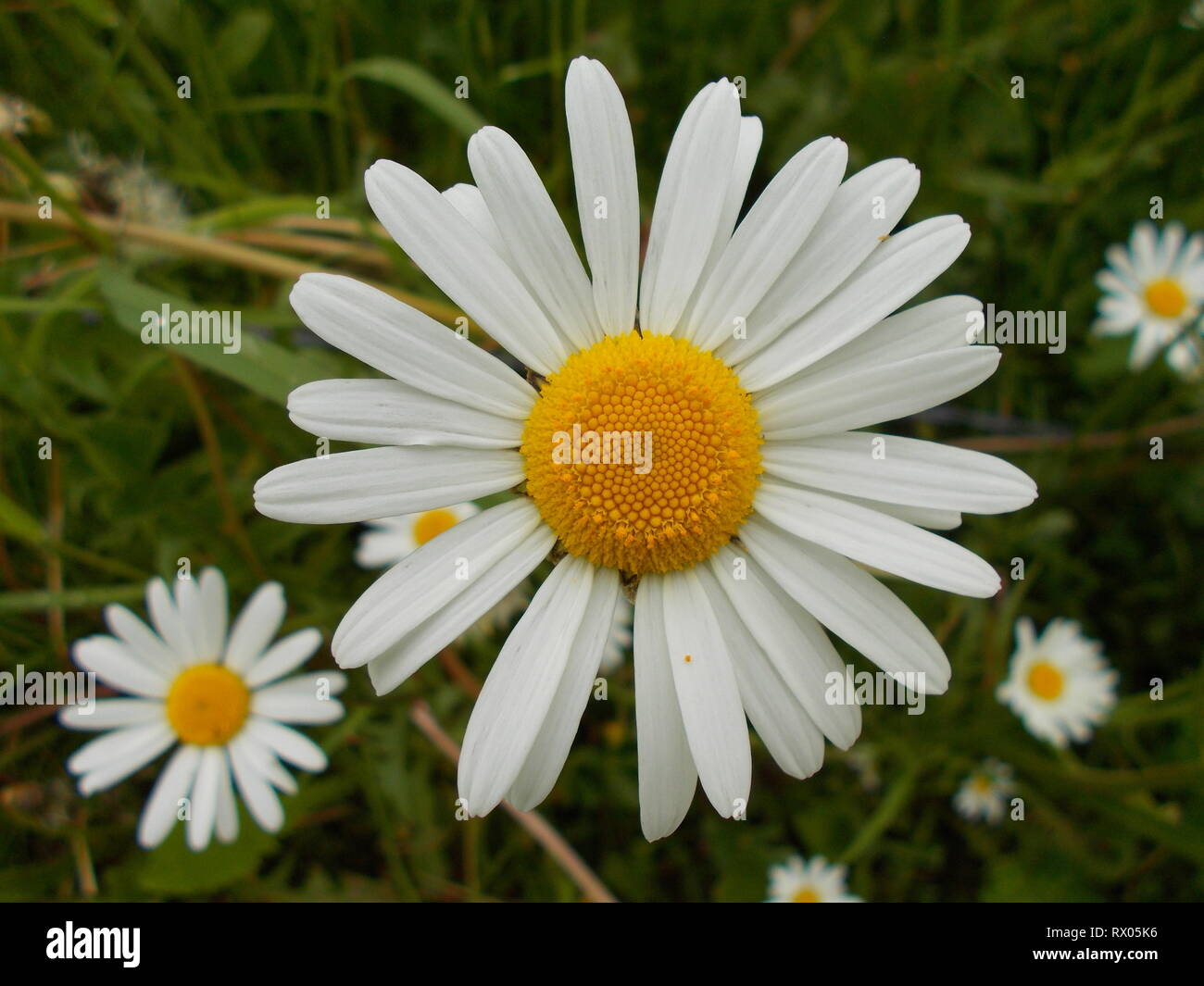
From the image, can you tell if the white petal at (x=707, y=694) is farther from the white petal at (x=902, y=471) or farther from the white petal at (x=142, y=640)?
the white petal at (x=142, y=640)

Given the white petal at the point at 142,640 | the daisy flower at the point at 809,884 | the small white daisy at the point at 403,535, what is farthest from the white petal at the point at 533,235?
the daisy flower at the point at 809,884

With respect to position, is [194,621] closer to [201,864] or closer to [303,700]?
[303,700]

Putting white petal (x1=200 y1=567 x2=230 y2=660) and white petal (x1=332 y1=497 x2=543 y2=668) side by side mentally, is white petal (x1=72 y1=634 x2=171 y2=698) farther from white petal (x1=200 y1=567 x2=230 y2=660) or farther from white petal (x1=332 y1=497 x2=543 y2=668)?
white petal (x1=332 y1=497 x2=543 y2=668)

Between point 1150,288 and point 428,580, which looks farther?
point 1150,288

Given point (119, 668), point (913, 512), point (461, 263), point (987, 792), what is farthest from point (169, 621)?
point (987, 792)

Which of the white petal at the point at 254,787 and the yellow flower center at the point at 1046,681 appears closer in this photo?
the white petal at the point at 254,787

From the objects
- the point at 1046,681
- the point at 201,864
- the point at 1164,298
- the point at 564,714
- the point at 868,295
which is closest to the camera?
the point at 868,295

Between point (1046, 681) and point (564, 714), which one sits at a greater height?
point (564, 714)
